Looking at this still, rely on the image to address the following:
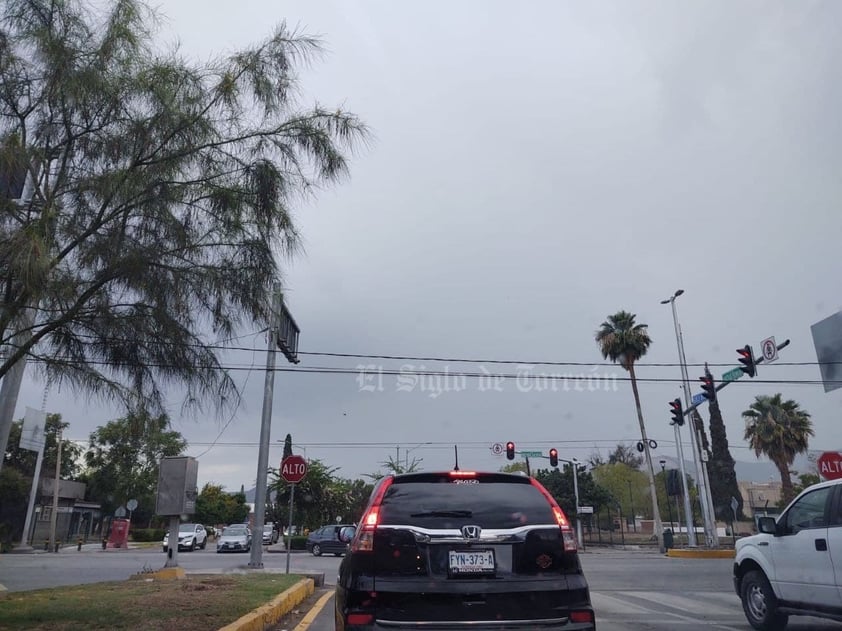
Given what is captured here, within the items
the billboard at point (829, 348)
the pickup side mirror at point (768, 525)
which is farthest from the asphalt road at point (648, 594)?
the billboard at point (829, 348)

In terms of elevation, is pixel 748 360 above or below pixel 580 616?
above

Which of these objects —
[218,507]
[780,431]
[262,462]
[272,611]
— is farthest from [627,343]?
[218,507]

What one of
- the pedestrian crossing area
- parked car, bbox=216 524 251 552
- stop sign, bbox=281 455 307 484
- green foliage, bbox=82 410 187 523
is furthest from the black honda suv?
green foliage, bbox=82 410 187 523

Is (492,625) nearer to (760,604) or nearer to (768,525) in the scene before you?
(768,525)

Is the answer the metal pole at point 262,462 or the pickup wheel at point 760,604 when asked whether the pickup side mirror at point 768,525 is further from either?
the metal pole at point 262,462

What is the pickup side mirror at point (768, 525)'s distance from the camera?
8.12 m

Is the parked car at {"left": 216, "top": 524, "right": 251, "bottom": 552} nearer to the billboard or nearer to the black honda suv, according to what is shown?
the billboard

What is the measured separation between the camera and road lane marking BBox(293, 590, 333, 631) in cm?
862

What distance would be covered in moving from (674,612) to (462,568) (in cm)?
745

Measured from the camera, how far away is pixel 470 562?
4.44 m

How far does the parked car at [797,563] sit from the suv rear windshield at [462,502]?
14.2ft

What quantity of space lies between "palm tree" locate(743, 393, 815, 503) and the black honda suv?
131 ft

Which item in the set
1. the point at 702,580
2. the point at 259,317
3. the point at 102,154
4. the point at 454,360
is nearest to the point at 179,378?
the point at 259,317

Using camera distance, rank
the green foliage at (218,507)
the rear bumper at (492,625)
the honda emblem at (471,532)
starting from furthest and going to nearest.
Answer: the green foliage at (218,507) → the honda emblem at (471,532) → the rear bumper at (492,625)
